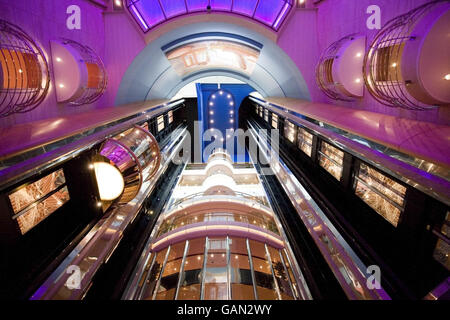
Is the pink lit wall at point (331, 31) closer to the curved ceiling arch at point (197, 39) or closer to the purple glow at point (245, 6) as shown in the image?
the curved ceiling arch at point (197, 39)

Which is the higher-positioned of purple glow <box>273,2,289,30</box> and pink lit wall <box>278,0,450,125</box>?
purple glow <box>273,2,289,30</box>

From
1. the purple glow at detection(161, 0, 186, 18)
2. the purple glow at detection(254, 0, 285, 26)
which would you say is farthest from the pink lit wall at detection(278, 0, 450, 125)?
the purple glow at detection(161, 0, 186, 18)

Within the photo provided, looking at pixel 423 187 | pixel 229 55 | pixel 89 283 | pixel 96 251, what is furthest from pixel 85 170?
pixel 229 55

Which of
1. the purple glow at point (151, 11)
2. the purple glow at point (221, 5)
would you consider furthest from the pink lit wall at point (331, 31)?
the purple glow at point (151, 11)

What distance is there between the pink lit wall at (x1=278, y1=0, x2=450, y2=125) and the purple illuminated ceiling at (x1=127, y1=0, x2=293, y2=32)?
45cm

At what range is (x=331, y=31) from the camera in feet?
14.1

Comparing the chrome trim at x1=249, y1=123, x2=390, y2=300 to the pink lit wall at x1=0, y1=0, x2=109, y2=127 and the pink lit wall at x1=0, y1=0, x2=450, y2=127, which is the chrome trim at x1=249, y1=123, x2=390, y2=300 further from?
the pink lit wall at x1=0, y1=0, x2=109, y2=127

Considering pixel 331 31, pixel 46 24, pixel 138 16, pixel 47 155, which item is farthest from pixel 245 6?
pixel 47 155

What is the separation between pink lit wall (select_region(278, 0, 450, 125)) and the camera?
250 centimetres

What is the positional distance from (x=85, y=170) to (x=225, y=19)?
465 cm

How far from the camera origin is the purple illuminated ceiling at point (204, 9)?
482 centimetres

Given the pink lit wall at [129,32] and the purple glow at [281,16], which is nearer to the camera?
the pink lit wall at [129,32]

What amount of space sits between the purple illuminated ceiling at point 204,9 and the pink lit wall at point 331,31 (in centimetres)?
45

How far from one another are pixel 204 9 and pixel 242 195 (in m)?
4.96
